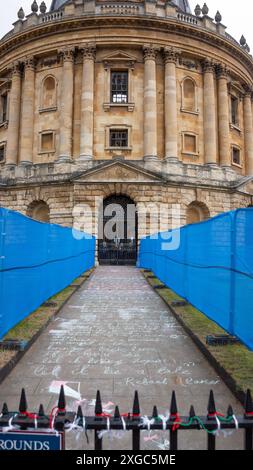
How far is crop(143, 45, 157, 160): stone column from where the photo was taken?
2859cm

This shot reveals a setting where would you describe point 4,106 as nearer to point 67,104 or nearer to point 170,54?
point 67,104

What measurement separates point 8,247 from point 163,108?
27130mm

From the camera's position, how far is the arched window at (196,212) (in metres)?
29.5

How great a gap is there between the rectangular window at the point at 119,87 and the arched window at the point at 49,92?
5019mm

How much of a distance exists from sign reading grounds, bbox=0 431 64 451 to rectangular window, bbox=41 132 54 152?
97.2 ft

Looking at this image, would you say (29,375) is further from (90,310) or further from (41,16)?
(41,16)

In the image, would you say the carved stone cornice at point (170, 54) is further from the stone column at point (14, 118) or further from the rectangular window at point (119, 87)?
the stone column at point (14, 118)

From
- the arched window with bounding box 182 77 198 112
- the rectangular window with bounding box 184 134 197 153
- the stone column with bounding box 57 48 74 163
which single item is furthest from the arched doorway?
the arched window with bounding box 182 77 198 112

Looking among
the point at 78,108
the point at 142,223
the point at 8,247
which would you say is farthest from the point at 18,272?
the point at 78,108

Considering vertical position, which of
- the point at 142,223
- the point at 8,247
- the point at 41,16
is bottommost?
the point at 8,247

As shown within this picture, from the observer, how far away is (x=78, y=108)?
30.0 meters

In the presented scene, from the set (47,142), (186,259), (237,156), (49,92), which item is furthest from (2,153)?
(186,259)

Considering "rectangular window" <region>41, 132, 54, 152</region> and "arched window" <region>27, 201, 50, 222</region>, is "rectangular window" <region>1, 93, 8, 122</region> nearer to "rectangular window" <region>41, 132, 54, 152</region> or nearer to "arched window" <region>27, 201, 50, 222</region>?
"rectangular window" <region>41, 132, 54, 152</region>

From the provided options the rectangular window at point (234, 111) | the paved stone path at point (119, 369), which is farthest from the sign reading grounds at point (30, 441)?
the rectangular window at point (234, 111)
